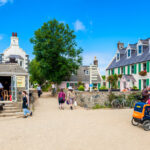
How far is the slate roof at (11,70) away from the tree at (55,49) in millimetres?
8235

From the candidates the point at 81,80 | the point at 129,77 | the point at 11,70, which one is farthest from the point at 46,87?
the point at 11,70

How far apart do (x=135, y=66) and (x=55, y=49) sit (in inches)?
461

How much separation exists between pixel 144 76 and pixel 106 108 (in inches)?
392

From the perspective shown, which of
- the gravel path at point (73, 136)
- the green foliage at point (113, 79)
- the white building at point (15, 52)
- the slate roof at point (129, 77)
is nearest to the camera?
the gravel path at point (73, 136)

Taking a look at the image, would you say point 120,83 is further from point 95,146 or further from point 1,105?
point 95,146

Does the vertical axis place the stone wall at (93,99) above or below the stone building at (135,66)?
below

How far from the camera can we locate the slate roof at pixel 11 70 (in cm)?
1350

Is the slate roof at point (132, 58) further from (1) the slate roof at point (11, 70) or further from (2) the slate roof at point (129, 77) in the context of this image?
(1) the slate roof at point (11, 70)

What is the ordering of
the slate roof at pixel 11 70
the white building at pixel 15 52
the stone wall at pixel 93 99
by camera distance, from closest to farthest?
the slate roof at pixel 11 70, the stone wall at pixel 93 99, the white building at pixel 15 52

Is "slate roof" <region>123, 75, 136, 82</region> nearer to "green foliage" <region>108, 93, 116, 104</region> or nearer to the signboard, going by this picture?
"green foliage" <region>108, 93, 116, 104</region>

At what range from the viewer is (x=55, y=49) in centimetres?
2317

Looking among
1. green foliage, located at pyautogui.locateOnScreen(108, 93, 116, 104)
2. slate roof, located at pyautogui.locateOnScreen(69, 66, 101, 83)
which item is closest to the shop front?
green foliage, located at pyautogui.locateOnScreen(108, 93, 116, 104)

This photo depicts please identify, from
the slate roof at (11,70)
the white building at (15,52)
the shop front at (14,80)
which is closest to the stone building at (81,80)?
the white building at (15,52)

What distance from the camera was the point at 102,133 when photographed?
23.6 feet
